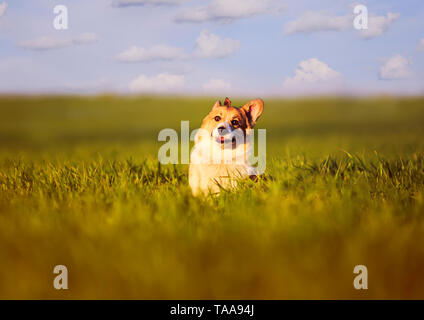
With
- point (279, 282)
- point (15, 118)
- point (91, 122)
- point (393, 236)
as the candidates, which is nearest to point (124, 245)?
point (279, 282)

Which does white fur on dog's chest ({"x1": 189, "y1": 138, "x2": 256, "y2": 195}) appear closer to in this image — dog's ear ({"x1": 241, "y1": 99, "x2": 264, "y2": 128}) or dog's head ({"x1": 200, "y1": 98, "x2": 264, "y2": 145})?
dog's head ({"x1": 200, "y1": 98, "x2": 264, "y2": 145})

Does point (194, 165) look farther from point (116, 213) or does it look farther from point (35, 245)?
point (35, 245)

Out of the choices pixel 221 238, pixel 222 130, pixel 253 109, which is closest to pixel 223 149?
pixel 222 130

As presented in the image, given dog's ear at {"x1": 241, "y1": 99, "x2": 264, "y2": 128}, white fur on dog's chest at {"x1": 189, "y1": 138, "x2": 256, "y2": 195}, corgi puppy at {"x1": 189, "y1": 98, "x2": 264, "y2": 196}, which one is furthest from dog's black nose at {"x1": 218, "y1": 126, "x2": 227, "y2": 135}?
dog's ear at {"x1": 241, "y1": 99, "x2": 264, "y2": 128}

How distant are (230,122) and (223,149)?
324 millimetres

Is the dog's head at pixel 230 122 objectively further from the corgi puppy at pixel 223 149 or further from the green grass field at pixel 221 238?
the green grass field at pixel 221 238

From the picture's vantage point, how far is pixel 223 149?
4062mm

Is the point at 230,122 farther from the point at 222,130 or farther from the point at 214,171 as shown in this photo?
the point at 214,171

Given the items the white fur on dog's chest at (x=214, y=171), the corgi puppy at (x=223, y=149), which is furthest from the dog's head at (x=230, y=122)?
the white fur on dog's chest at (x=214, y=171)

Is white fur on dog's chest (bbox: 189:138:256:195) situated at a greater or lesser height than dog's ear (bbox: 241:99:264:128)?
lesser

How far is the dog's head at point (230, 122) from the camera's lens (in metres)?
3.92

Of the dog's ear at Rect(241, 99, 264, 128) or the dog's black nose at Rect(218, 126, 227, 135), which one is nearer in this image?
the dog's black nose at Rect(218, 126, 227, 135)

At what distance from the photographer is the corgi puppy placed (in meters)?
3.92

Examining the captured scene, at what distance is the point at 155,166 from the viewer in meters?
4.88
